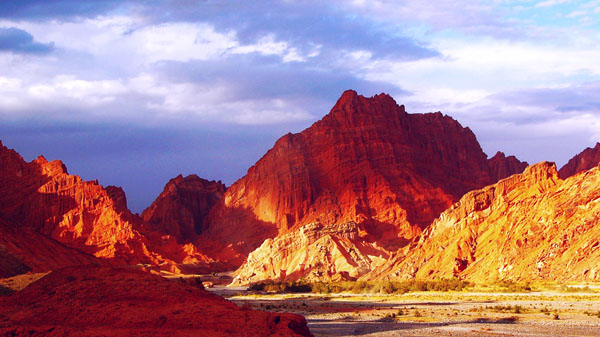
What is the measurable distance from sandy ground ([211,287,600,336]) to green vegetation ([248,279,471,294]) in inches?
578

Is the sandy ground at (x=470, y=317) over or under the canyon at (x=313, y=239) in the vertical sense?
under

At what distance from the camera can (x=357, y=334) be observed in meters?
38.9

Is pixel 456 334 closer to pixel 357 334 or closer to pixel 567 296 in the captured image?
pixel 357 334

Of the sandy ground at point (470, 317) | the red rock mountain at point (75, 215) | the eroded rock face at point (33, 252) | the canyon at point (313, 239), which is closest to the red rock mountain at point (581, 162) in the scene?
the canyon at point (313, 239)

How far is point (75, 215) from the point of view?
557 ft

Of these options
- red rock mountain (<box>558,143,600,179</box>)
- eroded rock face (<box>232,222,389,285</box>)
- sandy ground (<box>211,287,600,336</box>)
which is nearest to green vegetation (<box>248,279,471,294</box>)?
eroded rock face (<box>232,222,389,285</box>)

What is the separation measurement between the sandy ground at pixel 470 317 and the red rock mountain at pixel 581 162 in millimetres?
116093

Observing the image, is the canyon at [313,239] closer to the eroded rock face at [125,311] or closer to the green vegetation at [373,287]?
the eroded rock face at [125,311]

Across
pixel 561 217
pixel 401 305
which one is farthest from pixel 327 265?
pixel 401 305

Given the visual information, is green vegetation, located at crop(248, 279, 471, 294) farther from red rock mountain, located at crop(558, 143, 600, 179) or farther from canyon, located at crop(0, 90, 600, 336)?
red rock mountain, located at crop(558, 143, 600, 179)

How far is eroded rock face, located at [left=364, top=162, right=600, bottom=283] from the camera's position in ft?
264

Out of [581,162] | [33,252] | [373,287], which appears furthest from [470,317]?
[581,162]

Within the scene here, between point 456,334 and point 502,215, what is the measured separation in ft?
219

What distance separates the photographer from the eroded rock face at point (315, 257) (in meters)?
118
